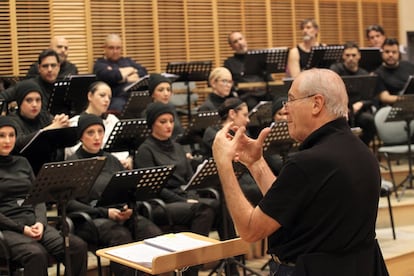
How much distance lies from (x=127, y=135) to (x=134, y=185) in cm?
117

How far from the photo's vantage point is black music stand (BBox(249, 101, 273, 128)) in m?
7.25

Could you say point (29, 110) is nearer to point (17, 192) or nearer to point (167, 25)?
point (17, 192)

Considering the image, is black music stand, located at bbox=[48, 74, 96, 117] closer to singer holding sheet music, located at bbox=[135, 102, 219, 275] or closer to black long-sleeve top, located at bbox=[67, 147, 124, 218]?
singer holding sheet music, located at bbox=[135, 102, 219, 275]

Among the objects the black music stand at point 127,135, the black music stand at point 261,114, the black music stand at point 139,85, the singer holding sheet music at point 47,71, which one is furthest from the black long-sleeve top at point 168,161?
the black music stand at point 139,85

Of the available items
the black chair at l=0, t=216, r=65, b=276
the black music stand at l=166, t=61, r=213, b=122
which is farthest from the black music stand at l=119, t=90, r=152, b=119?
the black chair at l=0, t=216, r=65, b=276

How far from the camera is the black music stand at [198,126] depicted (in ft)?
22.7

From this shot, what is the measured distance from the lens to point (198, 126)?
6.95 m

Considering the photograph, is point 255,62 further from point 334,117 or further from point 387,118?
point 334,117

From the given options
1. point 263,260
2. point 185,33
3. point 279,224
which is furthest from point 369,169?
point 185,33

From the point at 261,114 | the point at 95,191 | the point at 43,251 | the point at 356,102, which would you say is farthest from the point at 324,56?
the point at 43,251

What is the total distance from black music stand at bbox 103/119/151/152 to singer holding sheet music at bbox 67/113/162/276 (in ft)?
0.93

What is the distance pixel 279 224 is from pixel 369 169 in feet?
1.34

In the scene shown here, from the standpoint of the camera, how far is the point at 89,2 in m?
9.04

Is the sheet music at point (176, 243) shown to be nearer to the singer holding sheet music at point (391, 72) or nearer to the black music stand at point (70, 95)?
the black music stand at point (70, 95)
